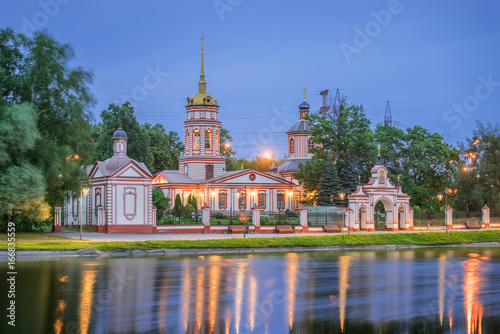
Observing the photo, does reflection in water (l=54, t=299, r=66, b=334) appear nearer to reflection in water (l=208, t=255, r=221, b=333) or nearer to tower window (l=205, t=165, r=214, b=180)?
reflection in water (l=208, t=255, r=221, b=333)

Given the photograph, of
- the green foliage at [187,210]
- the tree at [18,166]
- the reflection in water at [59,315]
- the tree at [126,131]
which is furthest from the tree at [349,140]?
the reflection in water at [59,315]

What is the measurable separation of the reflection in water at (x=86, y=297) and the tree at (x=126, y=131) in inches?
1971

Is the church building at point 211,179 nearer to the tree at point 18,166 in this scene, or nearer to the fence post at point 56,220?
the fence post at point 56,220

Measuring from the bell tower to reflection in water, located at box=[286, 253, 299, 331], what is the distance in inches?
1327

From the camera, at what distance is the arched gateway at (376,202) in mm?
52531

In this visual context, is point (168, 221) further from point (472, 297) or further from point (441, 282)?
point (472, 297)

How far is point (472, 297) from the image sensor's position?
62.6 feet

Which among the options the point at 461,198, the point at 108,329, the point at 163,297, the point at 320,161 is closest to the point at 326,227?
the point at 320,161

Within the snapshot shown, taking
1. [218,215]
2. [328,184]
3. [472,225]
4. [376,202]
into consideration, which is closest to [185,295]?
[376,202]

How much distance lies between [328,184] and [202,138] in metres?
14.1

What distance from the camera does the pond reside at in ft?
48.0

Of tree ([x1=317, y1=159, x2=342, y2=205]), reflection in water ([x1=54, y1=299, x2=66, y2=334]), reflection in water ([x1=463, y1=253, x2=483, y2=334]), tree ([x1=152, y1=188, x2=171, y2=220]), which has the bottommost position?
reflection in water ([x1=463, y1=253, x2=483, y2=334])

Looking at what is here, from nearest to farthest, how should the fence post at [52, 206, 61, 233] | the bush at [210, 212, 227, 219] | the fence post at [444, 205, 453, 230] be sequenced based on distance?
the fence post at [52, 206, 61, 233] → the fence post at [444, 205, 453, 230] → the bush at [210, 212, 227, 219]

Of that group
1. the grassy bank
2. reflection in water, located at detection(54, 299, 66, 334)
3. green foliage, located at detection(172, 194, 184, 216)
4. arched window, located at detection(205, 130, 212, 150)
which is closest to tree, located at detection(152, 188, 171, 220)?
green foliage, located at detection(172, 194, 184, 216)
